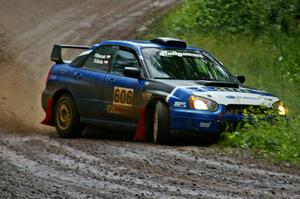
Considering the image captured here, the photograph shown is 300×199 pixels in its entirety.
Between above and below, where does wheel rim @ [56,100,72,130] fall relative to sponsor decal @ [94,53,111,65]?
below

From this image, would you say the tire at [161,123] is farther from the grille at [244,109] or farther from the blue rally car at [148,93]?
the grille at [244,109]

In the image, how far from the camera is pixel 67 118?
1358 cm

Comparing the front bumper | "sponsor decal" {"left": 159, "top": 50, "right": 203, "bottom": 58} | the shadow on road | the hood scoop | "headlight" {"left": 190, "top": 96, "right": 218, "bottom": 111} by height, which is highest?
"sponsor decal" {"left": 159, "top": 50, "right": 203, "bottom": 58}

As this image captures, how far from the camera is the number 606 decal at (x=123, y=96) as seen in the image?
12469 millimetres

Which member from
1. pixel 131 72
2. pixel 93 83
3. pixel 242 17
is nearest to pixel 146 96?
pixel 131 72

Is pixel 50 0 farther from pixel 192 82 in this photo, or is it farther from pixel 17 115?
pixel 192 82

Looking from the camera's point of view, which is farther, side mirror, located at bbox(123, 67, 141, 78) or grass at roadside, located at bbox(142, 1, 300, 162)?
side mirror, located at bbox(123, 67, 141, 78)

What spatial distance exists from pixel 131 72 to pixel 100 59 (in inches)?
46.5

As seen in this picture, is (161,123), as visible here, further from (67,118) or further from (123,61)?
(67,118)

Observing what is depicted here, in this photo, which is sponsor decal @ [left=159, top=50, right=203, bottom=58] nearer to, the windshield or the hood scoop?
the windshield

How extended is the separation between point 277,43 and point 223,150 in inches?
340

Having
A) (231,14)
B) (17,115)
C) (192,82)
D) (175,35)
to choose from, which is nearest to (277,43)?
(231,14)

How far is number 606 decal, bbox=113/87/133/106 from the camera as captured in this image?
491 inches

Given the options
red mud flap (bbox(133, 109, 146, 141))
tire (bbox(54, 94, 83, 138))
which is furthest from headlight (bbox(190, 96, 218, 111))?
tire (bbox(54, 94, 83, 138))
